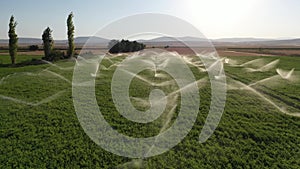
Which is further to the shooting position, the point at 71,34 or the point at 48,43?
the point at 71,34

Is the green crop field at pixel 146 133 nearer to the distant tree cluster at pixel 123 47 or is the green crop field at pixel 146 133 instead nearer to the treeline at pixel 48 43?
the treeline at pixel 48 43

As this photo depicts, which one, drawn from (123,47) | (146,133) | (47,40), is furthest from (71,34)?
(146,133)

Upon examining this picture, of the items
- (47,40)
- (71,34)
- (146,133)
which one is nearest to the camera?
(146,133)

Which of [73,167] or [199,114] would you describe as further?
[199,114]

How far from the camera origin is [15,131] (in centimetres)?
1049

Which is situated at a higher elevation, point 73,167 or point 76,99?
point 76,99

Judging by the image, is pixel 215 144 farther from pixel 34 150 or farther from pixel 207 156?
pixel 34 150

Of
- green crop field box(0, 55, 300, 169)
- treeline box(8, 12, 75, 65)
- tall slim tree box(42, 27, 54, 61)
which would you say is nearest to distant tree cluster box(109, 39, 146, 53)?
treeline box(8, 12, 75, 65)

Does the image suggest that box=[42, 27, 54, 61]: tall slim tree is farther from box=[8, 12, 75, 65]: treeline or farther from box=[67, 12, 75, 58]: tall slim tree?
box=[67, 12, 75, 58]: tall slim tree

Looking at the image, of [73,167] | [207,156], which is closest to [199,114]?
[207,156]

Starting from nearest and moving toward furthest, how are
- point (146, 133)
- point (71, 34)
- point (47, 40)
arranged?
point (146, 133), point (47, 40), point (71, 34)

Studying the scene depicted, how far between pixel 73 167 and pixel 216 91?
12.7 m

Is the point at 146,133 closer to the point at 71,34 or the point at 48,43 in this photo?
the point at 48,43

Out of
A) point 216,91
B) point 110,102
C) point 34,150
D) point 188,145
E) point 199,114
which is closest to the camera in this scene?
point 34,150
